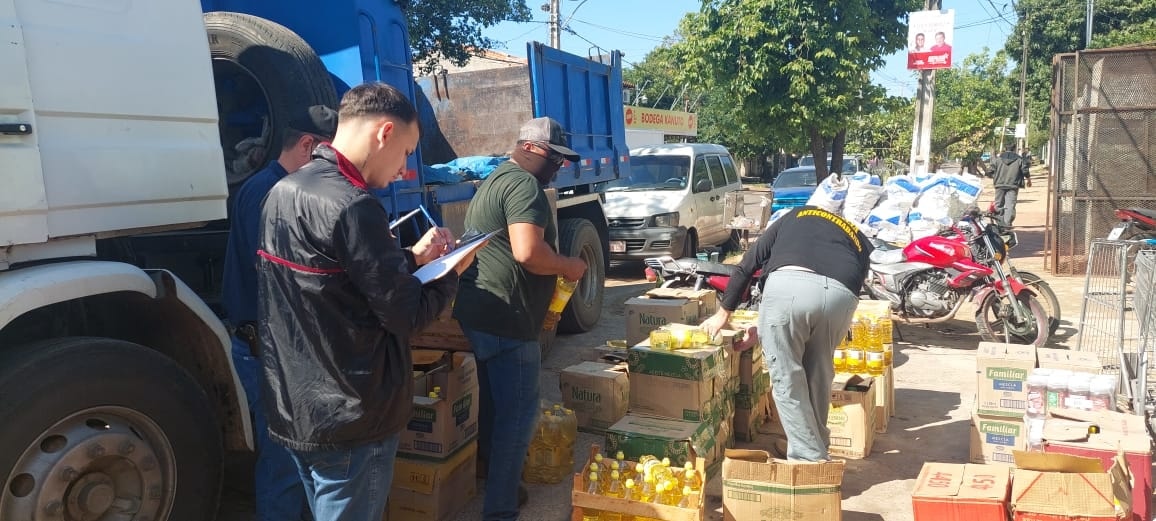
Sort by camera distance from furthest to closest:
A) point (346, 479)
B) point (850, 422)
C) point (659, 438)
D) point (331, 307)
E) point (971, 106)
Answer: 1. point (971, 106)
2. point (850, 422)
3. point (659, 438)
4. point (346, 479)
5. point (331, 307)

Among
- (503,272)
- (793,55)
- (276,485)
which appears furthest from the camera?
(793,55)

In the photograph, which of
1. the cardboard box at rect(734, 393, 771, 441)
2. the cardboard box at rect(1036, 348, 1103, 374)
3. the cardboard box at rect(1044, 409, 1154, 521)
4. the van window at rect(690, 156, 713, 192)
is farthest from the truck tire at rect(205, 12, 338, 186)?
the van window at rect(690, 156, 713, 192)

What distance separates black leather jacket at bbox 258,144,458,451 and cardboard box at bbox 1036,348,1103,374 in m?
3.97

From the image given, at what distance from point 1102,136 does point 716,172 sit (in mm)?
5016

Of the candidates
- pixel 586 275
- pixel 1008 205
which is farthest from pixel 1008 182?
pixel 586 275

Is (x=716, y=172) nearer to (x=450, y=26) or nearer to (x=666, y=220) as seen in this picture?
(x=666, y=220)

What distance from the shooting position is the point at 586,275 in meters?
7.88

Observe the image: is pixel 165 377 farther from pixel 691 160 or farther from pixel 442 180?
pixel 691 160

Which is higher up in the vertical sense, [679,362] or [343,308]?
[343,308]

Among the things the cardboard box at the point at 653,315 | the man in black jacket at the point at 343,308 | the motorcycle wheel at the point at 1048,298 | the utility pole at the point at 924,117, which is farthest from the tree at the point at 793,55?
the man in black jacket at the point at 343,308

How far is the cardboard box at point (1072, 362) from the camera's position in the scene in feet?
15.1

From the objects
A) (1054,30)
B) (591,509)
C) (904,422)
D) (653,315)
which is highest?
(1054,30)

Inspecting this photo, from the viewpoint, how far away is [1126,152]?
10.3 meters

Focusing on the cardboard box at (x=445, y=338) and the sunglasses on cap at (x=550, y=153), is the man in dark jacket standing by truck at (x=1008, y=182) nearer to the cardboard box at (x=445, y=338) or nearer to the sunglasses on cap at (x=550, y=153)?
the cardboard box at (x=445, y=338)
